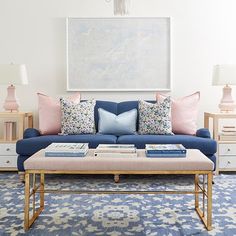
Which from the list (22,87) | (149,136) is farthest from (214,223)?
(22,87)

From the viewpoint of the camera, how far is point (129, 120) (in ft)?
13.3

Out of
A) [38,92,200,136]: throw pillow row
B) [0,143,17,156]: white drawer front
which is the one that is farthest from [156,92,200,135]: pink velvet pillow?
[0,143,17,156]: white drawer front

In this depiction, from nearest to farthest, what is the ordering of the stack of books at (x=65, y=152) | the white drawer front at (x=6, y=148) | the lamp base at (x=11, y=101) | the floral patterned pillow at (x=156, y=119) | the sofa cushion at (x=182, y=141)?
the stack of books at (x=65, y=152) → the sofa cushion at (x=182, y=141) → the floral patterned pillow at (x=156, y=119) → the white drawer front at (x=6, y=148) → the lamp base at (x=11, y=101)

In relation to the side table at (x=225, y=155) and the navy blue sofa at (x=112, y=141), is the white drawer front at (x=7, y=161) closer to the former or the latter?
the navy blue sofa at (x=112, y=141)

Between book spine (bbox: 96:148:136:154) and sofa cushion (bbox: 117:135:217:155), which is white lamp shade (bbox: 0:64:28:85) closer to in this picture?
sofa cushion (bbox: 117:135:217:155)

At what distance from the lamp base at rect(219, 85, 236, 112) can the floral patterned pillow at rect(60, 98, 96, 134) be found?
5.33 ft

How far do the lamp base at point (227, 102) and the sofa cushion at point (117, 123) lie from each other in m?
1.10

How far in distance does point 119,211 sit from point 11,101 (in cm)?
227

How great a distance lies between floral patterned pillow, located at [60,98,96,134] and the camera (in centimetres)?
392

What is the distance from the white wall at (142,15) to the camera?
457 cm

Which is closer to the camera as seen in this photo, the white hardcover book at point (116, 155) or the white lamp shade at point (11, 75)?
the white hardcover book at point (116, 155)

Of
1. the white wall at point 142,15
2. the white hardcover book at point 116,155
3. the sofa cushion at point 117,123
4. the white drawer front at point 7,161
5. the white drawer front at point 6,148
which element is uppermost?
the white wall at point 142,15

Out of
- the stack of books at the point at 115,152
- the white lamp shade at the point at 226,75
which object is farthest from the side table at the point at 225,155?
the stack of books at the point at 115,152

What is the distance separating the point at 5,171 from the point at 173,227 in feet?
8.22
